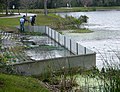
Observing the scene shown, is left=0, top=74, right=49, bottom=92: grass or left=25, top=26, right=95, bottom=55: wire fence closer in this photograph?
left=0, top=74, right=49, bottom=92: grass

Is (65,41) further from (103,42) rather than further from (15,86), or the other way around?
(15,86)

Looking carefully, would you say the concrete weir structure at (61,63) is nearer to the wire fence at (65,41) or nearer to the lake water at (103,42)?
the wire fence at (65,41)

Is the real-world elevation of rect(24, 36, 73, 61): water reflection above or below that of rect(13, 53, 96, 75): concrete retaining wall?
below

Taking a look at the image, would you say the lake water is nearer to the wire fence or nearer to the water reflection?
the wire fence

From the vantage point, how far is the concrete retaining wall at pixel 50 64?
1420 cm

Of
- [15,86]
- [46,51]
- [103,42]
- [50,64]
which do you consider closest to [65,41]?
[46,51]

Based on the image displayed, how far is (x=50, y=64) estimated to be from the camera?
14734 millimetres

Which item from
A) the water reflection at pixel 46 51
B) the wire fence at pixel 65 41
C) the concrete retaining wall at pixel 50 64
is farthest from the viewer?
the water reflection at pixel 46 51

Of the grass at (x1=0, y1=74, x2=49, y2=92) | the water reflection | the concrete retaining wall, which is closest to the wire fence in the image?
the water reflection

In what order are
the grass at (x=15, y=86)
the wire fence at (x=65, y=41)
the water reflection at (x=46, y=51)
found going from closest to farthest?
1. the grass at (x=15, y=86)
2. the wire fence at (x=65, y=41)
3. the water reflection at (x=46, y=51)

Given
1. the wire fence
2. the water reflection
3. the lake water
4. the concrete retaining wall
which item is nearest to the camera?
the concrete retaining wall

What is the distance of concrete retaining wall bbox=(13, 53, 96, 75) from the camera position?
14.2 m

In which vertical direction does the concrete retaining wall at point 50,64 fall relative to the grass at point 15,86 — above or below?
below

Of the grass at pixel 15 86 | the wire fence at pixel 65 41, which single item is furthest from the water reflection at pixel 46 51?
the grass at pixel 15 86
